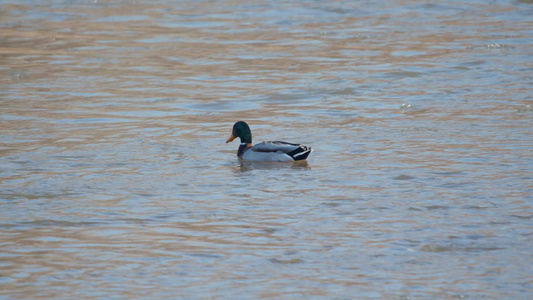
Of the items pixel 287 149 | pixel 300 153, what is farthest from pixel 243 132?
pixel 300 153

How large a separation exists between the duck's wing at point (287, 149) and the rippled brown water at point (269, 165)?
181mm

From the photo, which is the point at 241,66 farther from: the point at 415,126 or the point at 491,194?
the point at 491,194

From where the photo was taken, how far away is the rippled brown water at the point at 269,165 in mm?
7559

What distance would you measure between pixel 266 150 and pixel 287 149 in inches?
15.4

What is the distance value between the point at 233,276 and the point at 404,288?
128cm

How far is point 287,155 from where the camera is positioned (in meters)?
11.3

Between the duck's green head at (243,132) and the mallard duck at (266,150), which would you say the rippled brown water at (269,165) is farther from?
the duck's green head at (243,132)

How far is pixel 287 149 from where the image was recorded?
37.0ft

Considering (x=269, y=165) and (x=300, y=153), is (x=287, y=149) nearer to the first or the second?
(x=300, y=153)

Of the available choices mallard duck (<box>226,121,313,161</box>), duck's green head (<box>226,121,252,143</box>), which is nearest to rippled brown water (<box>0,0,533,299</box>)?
mallard duck (<box>226,121,313,161</box>)

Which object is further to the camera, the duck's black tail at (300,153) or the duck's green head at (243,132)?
the duck's green head at (243,132)

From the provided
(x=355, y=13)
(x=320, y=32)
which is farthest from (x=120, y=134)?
(x=355, y=13)

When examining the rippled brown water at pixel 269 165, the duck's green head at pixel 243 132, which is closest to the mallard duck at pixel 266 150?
the duck's green head at pixel 243 132

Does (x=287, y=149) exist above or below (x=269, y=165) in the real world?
above
